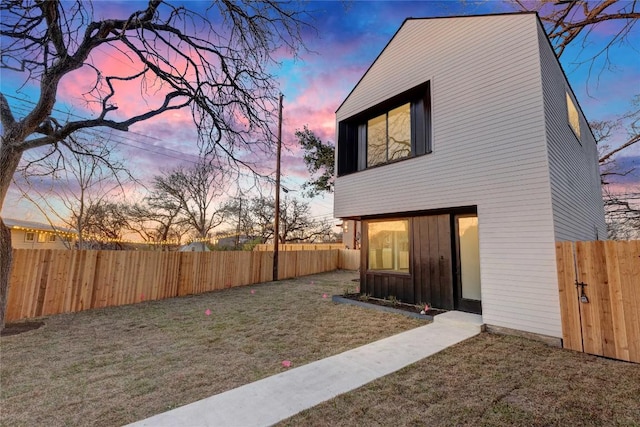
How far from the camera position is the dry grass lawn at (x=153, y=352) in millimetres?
2717

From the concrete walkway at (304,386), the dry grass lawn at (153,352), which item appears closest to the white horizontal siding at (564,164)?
the concrete walkway at (304,386)

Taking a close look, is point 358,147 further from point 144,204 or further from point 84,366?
point 144,204

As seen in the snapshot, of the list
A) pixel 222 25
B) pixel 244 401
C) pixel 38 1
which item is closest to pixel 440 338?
pixel 244 401

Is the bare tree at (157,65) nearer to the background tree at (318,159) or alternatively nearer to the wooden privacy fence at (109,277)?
the wooden privacy fence at (109,277)

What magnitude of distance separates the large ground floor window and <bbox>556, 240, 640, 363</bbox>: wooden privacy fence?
126 inches

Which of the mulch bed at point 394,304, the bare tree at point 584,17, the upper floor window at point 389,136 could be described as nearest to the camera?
the bare tree at point 584,17

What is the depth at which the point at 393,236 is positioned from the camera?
7477 mm

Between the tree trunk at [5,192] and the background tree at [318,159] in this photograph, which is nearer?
the tree trunk at [5,192]

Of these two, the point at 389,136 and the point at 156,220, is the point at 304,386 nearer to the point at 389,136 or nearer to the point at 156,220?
the point at 389,136

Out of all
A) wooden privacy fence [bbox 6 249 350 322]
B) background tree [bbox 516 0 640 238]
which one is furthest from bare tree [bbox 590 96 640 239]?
wooden privacy fence [bbox 6 249 350 322]

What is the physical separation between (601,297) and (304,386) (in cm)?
435

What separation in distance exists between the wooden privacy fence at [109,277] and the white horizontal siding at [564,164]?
9828mm

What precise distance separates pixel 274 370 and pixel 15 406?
8.08ft

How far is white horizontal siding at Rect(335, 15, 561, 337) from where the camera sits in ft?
15.3
